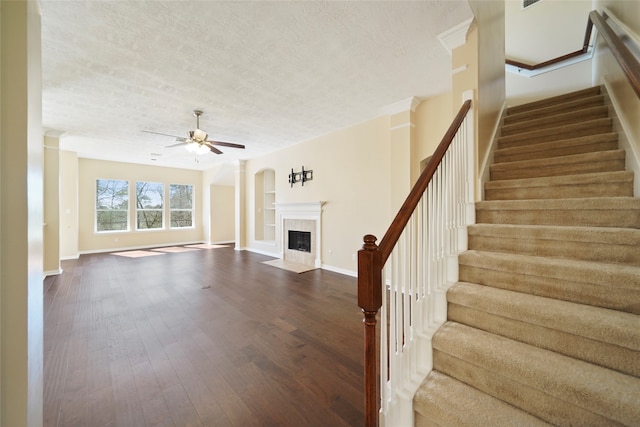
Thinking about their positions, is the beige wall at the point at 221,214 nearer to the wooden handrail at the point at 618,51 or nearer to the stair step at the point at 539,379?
the stair step at the point at 539,379

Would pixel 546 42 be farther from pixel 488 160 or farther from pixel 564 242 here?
pixel 564 242

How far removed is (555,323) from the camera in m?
1.22

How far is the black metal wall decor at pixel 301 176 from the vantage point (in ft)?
18.3

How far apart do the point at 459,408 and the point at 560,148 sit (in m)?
2.60

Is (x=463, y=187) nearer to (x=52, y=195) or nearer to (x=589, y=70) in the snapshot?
(x=589, y=70)

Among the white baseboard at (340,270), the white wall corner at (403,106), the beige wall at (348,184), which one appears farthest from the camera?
the white baseboard at (340,270)

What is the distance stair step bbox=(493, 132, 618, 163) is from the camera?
212cm

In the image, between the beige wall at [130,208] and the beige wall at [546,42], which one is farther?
the beige wall at [130,208]

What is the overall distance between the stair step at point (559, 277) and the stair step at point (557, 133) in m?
1.76

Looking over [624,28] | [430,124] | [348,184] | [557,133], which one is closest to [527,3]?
[430,124]

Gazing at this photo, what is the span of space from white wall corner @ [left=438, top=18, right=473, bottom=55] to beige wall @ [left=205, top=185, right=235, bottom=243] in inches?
331

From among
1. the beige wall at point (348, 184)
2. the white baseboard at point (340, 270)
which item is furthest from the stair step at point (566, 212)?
the white baseboard at point (340, 270)

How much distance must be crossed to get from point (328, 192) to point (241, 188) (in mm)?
3754

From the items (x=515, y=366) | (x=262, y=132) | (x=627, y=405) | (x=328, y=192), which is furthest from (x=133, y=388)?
(x=262, y=132)
